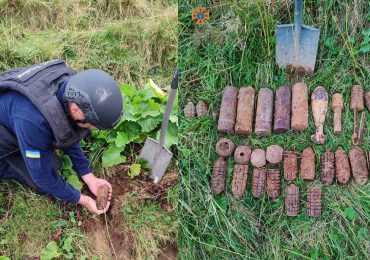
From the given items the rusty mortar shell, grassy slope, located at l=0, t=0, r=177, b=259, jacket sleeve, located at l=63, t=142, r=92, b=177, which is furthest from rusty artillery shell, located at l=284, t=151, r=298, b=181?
jacket sleeve, located at l=63, t=142, r=92, b=177

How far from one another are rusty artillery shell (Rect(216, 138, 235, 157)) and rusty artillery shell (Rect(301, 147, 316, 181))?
20.2 inches

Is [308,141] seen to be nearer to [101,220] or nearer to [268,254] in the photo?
[268,254]

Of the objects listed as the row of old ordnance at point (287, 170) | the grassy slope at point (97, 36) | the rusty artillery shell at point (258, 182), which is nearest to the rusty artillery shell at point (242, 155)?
the row of old ordnance at point (287, 170)

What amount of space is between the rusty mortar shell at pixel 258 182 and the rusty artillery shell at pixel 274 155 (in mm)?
91

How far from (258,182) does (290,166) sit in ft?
0.84

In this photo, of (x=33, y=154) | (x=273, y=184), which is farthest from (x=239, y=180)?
(x=33, y=154)

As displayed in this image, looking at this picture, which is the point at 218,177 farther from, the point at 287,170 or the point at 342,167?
the point at 342,167

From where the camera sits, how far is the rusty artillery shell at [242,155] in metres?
3.22

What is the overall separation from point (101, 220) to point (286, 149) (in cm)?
141

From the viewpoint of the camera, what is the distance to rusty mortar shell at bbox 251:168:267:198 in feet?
10.3

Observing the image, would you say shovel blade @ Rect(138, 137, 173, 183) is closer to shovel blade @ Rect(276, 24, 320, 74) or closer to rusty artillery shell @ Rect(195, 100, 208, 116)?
rusty artillery shell @ Rect(195, 100, 208, 116)

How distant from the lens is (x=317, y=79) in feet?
11.2

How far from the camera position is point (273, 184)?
3133 millimetres

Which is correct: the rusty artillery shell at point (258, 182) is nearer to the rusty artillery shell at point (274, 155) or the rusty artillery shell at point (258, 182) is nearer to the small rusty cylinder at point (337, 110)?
the rusty artillery shell at point (274, 155)
